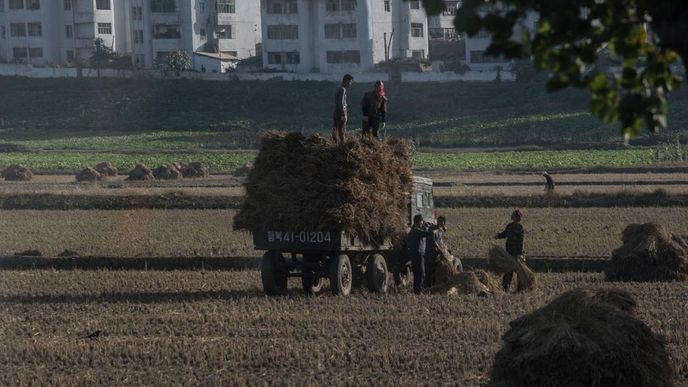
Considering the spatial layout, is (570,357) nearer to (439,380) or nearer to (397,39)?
(439,380)

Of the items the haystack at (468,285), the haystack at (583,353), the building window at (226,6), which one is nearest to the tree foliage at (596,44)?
the haystack at (583,353)

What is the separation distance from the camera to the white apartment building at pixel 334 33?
9331 centimetres

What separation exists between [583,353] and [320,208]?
963cm

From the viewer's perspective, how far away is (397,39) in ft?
317

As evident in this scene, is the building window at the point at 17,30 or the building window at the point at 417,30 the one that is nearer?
the building window at the point at 417,30

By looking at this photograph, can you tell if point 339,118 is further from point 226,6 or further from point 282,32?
point 226,6

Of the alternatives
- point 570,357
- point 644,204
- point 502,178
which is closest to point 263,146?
point 570,357

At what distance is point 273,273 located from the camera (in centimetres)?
2100

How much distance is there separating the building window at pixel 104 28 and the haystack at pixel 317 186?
275 ft

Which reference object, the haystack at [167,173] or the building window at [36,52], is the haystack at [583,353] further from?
the building window at [36,52]

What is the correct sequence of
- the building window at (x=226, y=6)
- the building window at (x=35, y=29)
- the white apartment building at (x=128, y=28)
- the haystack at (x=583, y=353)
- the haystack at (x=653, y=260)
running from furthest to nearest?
the building window at (x=35, y=29)
the building window at (x=226, y=6)
the white apartment building at (x=128, y=28)
the haystack at (x=653, y=260)
the haystack at (x=583, y=353)

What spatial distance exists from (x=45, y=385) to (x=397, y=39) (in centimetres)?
8510

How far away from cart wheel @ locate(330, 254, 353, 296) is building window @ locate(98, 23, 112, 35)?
8424cm

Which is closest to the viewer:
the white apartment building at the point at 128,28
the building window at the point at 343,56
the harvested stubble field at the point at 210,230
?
the harvested stubble field at the point at 210,230
